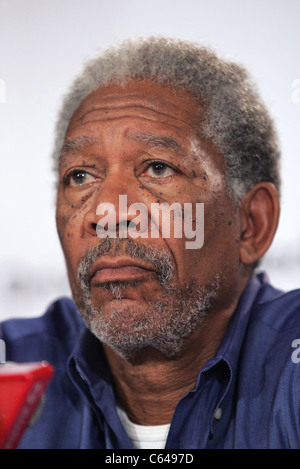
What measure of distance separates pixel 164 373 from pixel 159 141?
54 centimetres

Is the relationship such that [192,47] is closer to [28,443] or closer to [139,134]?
[139,134]

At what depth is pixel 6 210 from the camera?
2.06 metres

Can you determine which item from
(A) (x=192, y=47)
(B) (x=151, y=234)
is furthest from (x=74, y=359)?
(A) (x=192, y=47)

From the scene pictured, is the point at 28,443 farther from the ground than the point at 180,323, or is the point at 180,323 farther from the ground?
the point at 180,323

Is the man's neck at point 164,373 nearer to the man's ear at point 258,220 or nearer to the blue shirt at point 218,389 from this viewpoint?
the blue shirt at point 218,389

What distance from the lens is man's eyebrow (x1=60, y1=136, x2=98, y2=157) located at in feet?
4.58

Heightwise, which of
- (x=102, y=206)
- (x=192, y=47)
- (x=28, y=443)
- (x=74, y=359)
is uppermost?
(x=192, y=47)

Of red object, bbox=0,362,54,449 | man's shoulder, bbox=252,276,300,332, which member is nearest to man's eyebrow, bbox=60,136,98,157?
man's shoulder, bbox=252,276,300,332

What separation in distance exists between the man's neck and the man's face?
0.12ft

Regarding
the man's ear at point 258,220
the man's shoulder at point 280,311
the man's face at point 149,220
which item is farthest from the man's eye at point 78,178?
the man's shoulder at point 280,311

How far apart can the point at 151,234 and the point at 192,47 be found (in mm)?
600
